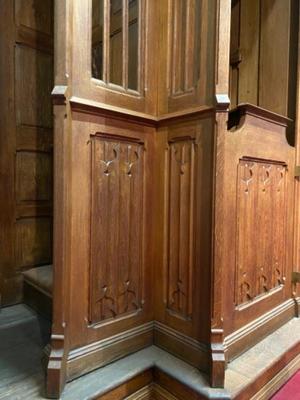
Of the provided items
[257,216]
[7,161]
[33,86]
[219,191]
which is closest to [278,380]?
[257,216]

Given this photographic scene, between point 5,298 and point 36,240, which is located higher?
point 36,240

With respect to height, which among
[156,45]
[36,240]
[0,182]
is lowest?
[36,240]

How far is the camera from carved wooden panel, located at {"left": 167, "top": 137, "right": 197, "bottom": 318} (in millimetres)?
1330

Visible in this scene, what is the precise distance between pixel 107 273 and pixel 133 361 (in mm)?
A: 390

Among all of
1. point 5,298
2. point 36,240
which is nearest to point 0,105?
point 36,240

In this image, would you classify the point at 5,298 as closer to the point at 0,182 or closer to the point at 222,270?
the point at 0,182

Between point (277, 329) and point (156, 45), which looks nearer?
point (156, 45)

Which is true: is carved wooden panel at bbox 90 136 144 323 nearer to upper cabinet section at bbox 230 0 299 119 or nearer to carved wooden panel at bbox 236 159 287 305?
carved wooden panel at bbox 236 159 287 305

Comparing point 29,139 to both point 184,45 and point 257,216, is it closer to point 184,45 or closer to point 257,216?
point 184,45

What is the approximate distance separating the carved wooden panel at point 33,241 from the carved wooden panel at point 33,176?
0.16 meters

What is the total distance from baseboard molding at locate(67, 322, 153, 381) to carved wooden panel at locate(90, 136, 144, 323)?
0.10m

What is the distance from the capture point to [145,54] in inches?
54.4

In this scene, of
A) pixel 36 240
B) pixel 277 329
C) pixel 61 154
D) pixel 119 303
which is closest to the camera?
pixel 61 154

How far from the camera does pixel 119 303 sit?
4.45 ft
